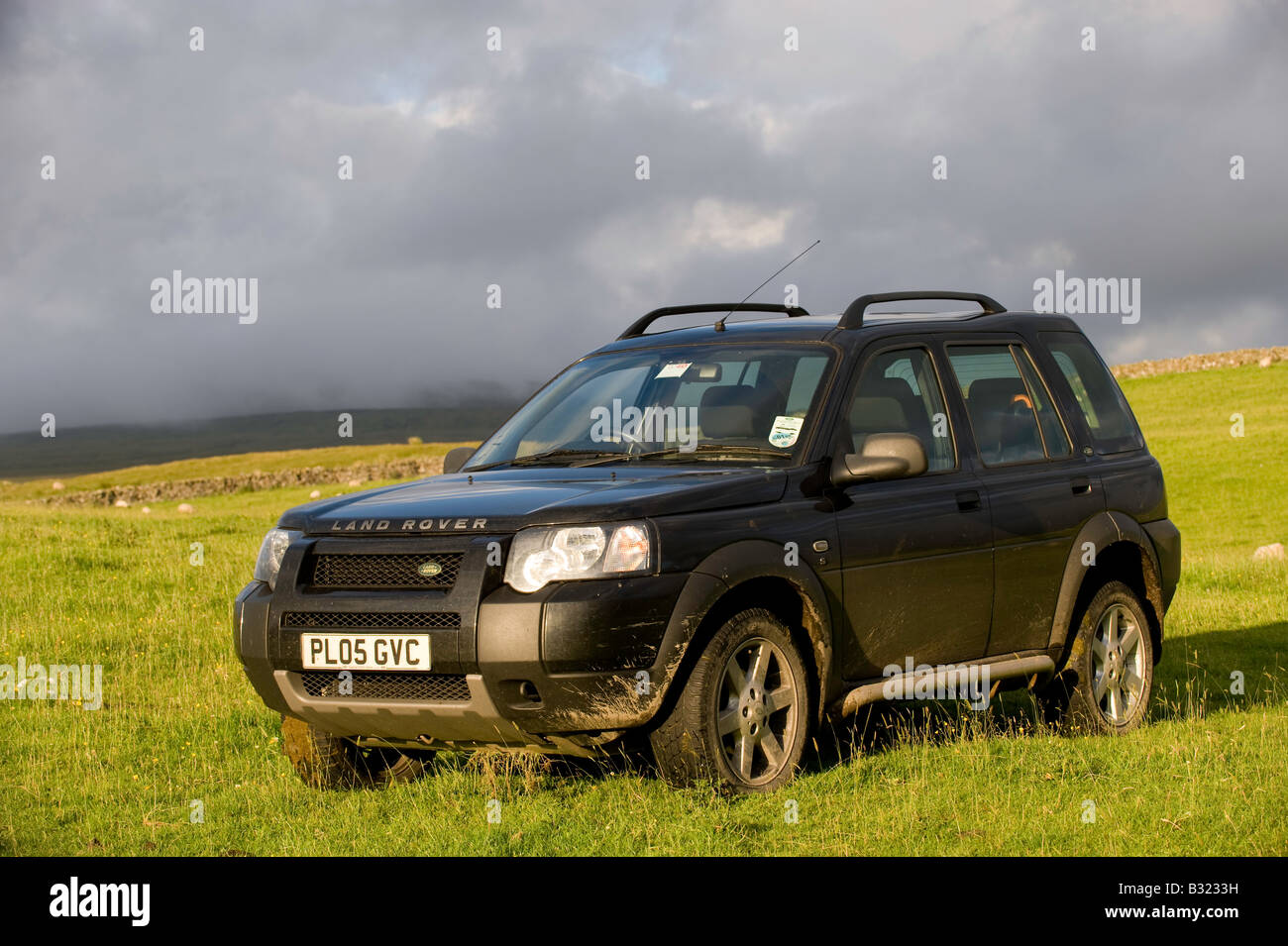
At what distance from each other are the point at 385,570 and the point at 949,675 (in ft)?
9.41

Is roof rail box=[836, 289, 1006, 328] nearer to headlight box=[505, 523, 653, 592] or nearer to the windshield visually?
the windshield

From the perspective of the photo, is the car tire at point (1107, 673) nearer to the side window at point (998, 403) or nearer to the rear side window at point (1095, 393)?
the rear side window at point (1095, 393)

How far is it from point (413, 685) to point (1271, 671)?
7.59m

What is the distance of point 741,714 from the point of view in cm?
613

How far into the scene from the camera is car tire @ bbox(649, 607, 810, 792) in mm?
5898

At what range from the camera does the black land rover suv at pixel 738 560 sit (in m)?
5.74

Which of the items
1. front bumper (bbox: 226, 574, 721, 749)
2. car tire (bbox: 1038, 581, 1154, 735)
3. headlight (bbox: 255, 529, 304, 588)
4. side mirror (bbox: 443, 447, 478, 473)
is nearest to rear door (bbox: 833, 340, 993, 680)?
car tire (bbox: 1038, 581, 1154, 735)

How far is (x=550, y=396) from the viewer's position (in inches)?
310

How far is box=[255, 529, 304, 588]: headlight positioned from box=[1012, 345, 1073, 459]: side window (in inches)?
165

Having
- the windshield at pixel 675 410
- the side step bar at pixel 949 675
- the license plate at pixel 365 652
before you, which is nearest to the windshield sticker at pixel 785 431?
the windshield at pixel 675 410

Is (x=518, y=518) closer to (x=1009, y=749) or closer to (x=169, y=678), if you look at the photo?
(x=1009, y=749)

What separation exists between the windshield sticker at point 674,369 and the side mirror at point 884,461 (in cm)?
113
